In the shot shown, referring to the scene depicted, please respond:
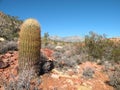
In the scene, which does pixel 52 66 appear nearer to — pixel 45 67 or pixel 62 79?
pixel 45 67

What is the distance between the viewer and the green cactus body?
297 inches

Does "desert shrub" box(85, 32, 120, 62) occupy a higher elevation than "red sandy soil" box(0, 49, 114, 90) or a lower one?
higher

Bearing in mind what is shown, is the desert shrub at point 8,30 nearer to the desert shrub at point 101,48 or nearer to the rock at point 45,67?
the desert shrub at point 101,48

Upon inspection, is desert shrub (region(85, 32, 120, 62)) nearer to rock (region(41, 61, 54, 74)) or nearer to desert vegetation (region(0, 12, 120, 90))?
desert vegetation (region(0, 12, 120, 90))

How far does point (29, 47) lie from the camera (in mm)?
7543

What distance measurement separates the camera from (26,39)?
24.9ft

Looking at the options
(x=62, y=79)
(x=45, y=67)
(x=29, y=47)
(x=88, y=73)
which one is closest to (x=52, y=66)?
(x=45, y=67)

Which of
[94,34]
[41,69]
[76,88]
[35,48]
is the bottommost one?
[76,88]

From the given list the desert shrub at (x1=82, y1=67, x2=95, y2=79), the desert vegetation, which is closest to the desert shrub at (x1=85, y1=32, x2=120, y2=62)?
the desert vegetation

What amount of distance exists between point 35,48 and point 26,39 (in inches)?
16.5

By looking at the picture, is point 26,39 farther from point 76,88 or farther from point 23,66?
point 76,88

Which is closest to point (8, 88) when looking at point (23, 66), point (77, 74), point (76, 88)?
point (23, 66)

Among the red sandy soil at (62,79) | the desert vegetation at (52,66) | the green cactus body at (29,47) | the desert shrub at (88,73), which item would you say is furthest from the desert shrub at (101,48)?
the green cactus body at (29,47)

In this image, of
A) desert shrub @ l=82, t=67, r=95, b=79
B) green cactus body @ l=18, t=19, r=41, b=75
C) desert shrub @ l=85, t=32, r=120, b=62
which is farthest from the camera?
desert shrub @ l=85, t=32, r=120, b=62
